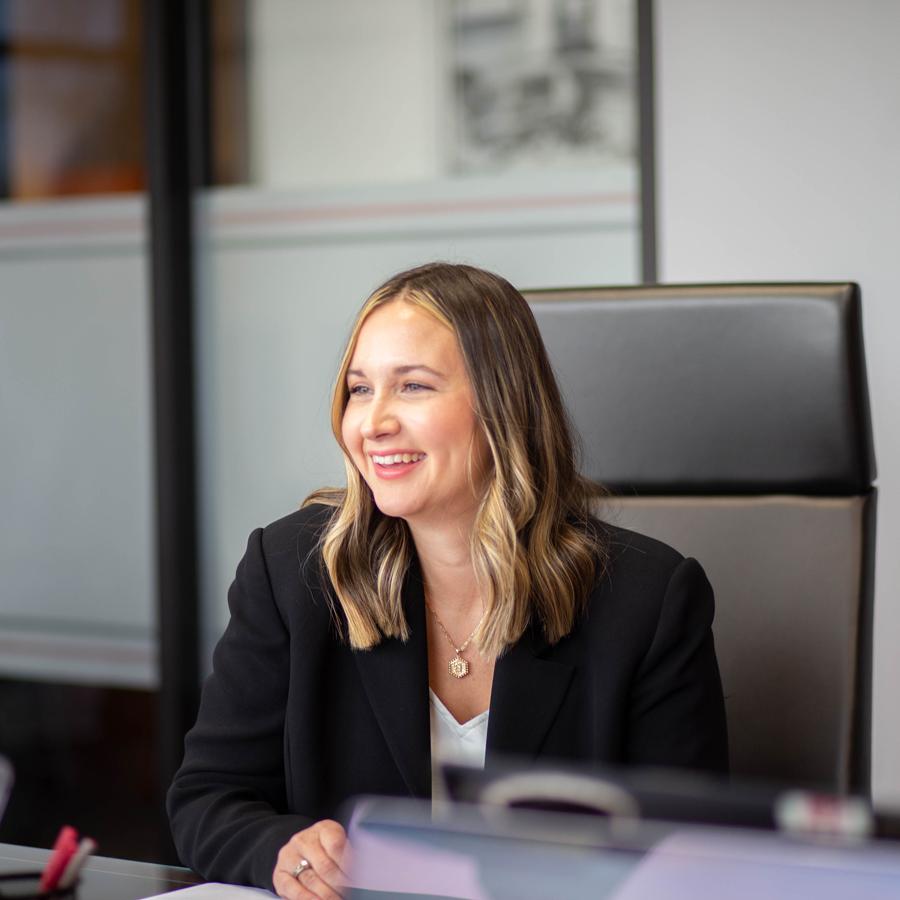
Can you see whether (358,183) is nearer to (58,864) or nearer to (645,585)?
(645,585)

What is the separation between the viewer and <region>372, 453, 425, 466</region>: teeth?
1.37 meters

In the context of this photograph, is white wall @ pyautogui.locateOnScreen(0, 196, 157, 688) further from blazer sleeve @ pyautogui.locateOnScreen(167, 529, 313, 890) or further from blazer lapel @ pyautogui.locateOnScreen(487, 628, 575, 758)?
blazer lapel @ pyautogui.locateOnScreen(487, 628, 575, 758)

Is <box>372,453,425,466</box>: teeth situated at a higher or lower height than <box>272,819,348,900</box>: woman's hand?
higher

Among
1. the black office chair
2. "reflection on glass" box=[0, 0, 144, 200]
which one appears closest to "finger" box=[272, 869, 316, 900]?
the black office chair

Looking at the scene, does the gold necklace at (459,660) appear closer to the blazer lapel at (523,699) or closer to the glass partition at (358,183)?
the blazer lapel at (523,699)

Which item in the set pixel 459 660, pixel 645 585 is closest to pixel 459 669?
pixel 459 660

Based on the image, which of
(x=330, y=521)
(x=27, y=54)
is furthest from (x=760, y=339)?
(x=27, y=54)

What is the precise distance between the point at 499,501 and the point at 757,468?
1.23ft

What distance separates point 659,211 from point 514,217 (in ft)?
1.18

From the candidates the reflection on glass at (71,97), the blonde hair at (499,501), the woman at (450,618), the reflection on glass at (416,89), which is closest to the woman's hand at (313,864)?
the woman at (450,618)

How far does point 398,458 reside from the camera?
137cm

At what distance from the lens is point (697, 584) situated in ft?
4.75

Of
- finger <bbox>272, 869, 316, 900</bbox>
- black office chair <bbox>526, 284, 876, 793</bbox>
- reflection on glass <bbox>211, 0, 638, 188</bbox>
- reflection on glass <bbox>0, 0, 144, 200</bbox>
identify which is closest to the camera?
finger <bbox>272, 869, 316, 900</bbox>

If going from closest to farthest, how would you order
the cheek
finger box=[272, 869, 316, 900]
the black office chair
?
finger box=[272, 869, 316, 900]
the cheek
the black office chair
